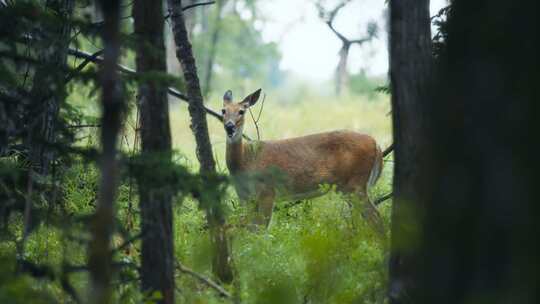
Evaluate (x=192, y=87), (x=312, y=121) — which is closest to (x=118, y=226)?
(x=192, y=87)

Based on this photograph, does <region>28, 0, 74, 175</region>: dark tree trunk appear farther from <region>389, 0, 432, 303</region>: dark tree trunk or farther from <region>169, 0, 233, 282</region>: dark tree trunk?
<region>389, 0, 432, 303</region>: dark tree trunk

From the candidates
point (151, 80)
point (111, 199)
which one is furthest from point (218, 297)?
point (111, 199)

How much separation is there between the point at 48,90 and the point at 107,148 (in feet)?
5.12

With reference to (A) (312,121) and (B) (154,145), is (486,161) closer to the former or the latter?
(B) (154,145)

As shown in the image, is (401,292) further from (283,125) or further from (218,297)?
(283,125)

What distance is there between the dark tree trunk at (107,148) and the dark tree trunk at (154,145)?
1240mm

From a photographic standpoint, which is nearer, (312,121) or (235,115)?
(235,115)

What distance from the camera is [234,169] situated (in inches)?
425

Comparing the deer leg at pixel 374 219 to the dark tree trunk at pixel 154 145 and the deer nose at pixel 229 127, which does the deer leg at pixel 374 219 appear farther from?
the deer nose at pixel 229 127

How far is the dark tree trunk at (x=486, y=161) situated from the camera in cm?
260

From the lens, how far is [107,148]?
2967mm

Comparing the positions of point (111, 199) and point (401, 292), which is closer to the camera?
point (111, 199)

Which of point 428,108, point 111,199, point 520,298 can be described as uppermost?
point 428,108

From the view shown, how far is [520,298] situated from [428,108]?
2.35 ft
